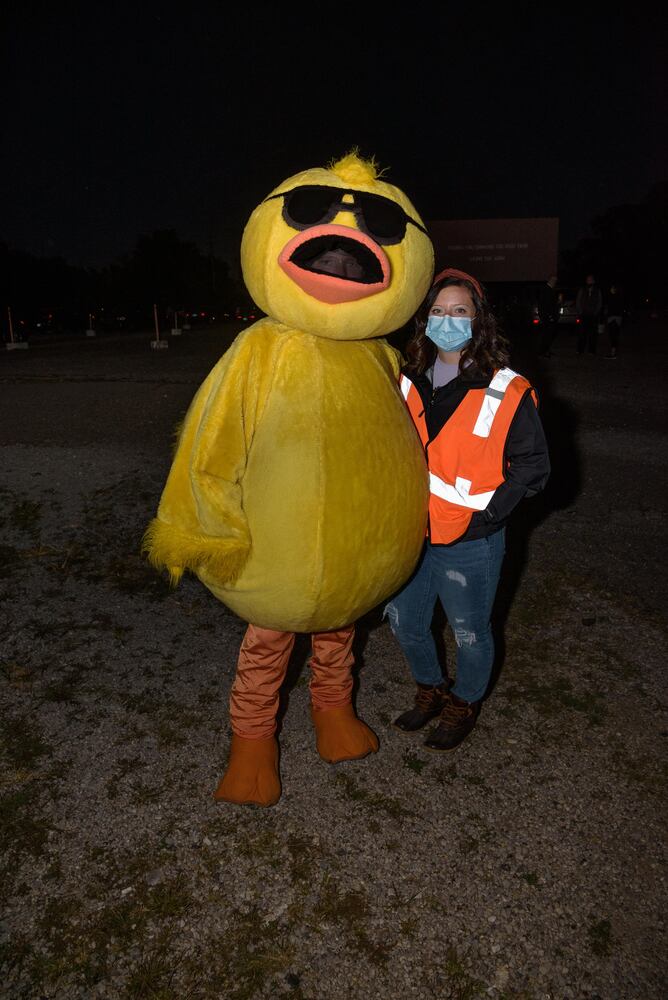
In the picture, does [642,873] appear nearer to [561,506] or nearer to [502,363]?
[502,363]

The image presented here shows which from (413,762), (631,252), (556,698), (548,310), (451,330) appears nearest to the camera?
(451,330)

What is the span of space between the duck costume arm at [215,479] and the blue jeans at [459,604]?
2.80 feet

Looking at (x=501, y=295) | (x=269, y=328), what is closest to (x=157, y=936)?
(x=269, y=328)

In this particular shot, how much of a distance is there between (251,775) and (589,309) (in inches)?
611

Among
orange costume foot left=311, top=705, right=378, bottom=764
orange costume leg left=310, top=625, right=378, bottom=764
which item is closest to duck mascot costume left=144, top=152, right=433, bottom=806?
orange costume leg left=310, top=625, right=378, bottom=764

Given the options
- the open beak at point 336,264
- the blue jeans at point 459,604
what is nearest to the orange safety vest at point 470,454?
the blue jeans at point 459,604

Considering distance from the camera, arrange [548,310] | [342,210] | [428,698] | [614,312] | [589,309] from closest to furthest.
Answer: [342,210], [428,698], [548,310], [589,309], [614,312]

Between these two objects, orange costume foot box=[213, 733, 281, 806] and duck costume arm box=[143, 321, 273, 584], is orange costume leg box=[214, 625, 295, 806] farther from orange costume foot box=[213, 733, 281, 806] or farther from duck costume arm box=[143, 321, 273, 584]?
duck costume arm box=[143, 321, 273, 584]

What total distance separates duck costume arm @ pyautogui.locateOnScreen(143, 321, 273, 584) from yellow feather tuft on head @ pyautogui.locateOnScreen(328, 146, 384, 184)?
564mm

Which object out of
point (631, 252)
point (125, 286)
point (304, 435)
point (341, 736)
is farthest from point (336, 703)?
point (631, 252)

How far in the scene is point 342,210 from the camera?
2146 mm

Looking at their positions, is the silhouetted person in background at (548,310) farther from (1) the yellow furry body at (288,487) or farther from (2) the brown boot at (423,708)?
(1) the yellow furry body at (288,487)

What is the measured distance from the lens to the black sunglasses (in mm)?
2129

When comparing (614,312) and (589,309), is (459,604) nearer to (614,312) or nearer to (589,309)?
(589,309)
